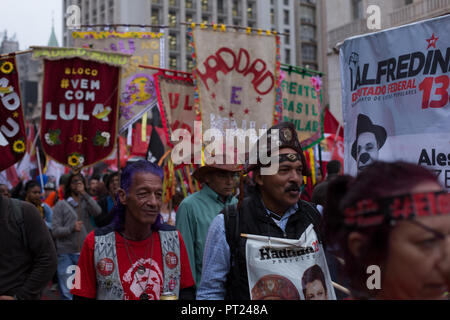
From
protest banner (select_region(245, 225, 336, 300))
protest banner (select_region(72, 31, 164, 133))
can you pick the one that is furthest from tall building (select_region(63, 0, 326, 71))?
protest banner (select_region(245, 225, 336, 300))

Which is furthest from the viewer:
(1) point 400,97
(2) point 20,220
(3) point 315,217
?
(1) point 400,97

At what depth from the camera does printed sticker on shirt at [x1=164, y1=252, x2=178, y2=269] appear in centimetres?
317

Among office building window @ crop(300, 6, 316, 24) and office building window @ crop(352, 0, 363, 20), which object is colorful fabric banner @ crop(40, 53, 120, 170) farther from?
office building window @ crop(300, 6, 316, 24)

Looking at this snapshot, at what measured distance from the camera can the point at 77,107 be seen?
7367mm

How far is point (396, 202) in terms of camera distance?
1.45m

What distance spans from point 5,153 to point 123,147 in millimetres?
13459

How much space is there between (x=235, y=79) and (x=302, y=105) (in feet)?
6.93

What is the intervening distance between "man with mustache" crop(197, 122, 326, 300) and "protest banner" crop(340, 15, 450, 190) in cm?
127

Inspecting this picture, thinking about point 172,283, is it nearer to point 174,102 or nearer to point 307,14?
point 174,102

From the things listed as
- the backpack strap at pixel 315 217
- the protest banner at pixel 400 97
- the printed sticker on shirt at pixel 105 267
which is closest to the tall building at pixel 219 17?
the protest banner at pixel 400 97

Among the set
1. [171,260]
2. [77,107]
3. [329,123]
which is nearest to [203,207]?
[171,260]

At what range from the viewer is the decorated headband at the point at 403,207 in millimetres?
1438
